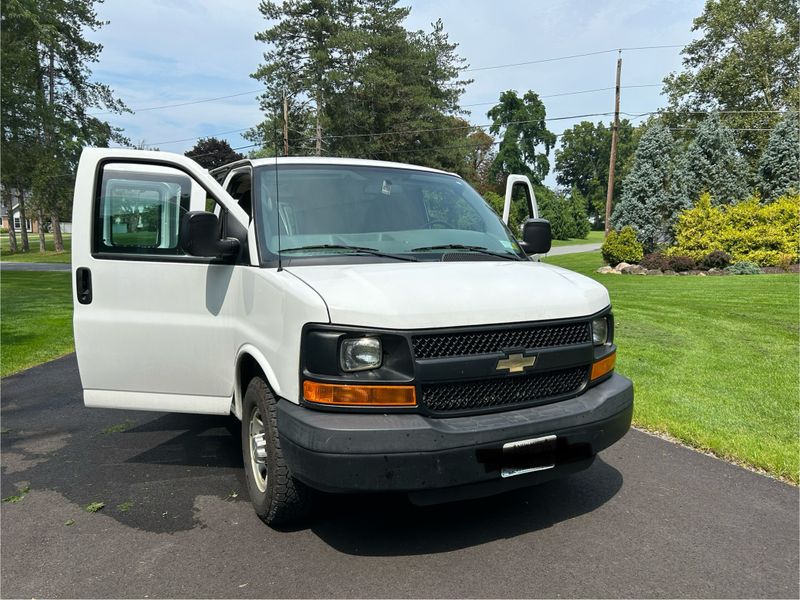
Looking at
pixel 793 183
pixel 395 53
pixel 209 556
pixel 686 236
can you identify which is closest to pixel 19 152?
pixel 395 53

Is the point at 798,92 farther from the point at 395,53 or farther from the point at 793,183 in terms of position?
the point at 395,53

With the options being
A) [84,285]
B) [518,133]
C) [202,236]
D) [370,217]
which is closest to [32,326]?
[84,285]

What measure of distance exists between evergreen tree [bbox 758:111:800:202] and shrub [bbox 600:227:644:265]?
829 cm

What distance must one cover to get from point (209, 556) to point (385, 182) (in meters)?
2.61

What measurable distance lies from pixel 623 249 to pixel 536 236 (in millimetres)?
20085

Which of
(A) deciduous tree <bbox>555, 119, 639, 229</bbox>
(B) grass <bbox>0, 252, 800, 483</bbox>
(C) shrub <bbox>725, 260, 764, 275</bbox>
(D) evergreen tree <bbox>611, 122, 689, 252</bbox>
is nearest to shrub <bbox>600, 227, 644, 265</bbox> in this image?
(C) shrub <bbox>725, 260, 764, 275</bbox>

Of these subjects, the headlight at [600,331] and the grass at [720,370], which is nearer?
the headlight at [600,331]

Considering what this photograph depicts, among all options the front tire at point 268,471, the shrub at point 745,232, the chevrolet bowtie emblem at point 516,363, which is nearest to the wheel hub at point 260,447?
the front tire at point 268,471

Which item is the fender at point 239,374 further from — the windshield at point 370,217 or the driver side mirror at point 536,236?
the driver side mirror at point 536,236

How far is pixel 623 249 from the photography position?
22.8m

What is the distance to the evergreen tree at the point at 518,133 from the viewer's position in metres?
71.2

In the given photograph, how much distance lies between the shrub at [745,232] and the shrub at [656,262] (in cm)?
109

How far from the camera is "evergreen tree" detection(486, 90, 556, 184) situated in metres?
71.2

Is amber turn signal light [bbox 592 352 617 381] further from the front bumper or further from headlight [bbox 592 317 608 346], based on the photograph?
the front bumper
